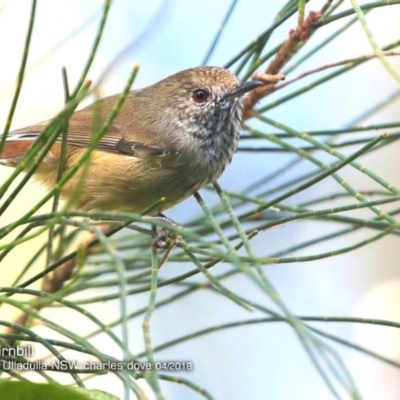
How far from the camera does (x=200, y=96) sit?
2072mm

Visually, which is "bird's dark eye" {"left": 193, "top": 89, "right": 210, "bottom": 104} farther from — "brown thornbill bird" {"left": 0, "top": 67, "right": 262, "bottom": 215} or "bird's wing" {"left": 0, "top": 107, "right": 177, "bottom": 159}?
"bird's wing" {"left": 0, "top": 107, "right": 177, "bottom": 159}

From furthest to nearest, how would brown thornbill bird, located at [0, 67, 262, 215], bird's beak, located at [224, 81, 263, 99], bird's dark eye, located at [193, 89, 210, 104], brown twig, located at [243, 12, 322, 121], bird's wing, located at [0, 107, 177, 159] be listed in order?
bird's dark eye, located at [193, 89, 210, 104] < bird's wing, located at [0, 107, 177, 159] < brown thornbill bird, located at [0, 67, 262, 215] < bird's beak, located at [224, 81, 263, 99] < brown twig, located at [243, 12, 322, 121]

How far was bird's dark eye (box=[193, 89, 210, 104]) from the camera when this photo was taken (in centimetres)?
205

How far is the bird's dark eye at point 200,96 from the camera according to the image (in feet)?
6.73

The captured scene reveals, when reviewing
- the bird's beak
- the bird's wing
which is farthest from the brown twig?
the bird's wing

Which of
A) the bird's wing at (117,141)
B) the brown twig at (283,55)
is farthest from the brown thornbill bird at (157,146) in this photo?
the brown twig at (283,55)

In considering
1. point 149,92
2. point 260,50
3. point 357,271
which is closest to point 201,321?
point 357,271

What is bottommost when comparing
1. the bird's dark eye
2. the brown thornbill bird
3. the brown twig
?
the brown twig

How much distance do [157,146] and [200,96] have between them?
0.68ft

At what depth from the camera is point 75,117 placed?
2.08 meters

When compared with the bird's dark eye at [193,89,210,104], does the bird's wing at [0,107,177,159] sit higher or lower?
lower

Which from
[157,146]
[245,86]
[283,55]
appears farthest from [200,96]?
[283,55]

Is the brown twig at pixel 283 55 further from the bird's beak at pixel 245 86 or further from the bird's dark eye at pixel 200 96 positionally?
the bird's dark eye at pixel 200 96

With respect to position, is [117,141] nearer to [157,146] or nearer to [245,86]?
[157,146]
